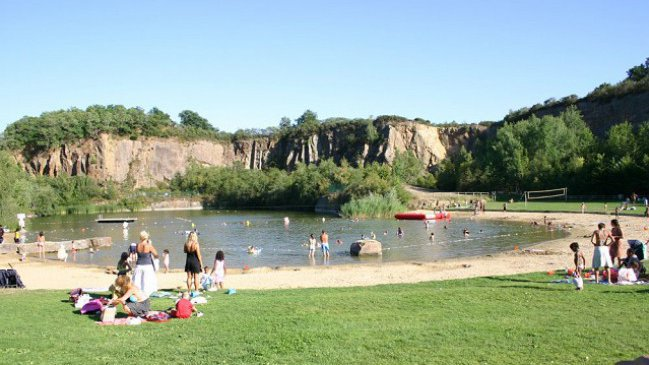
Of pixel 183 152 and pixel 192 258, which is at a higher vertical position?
pixel 183 152

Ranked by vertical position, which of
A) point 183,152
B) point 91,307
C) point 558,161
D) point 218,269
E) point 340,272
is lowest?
point 340,272

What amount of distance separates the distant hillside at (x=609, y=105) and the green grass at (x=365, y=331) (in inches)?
3357

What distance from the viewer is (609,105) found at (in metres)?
95.6

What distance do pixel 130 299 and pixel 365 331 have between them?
5961mm

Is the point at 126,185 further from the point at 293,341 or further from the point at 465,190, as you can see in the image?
the point at 293,341

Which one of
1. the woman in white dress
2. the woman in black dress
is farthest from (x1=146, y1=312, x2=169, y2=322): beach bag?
the woman in black dress

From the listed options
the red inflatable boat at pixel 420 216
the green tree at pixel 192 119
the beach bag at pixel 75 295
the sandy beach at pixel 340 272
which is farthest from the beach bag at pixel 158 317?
the green tree at pixel 192 119

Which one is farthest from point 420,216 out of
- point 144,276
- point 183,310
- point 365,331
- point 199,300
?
point 365,331

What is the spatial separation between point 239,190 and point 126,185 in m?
27.8

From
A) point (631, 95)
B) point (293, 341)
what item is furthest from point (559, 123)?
point (293, 341)

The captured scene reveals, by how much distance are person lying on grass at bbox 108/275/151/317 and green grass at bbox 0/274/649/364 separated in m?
0.81

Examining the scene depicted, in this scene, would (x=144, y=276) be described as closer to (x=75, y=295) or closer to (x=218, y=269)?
(x=75, y=295)

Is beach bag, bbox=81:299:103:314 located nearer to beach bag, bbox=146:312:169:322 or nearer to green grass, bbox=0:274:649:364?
green grass, bbox=0:274:649:364

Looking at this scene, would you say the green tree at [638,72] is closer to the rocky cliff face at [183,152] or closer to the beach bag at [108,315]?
the rocky cliff face at [183,152]
